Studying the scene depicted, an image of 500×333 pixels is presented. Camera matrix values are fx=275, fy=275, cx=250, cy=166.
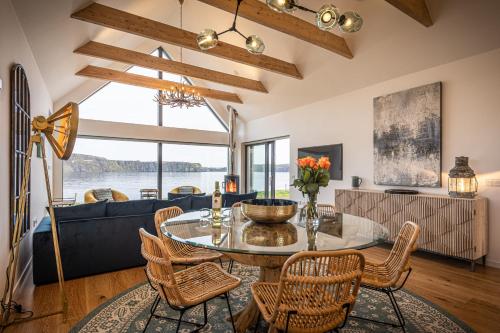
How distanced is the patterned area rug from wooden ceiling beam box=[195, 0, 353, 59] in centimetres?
306

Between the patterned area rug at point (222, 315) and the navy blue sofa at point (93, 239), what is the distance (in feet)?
2.26

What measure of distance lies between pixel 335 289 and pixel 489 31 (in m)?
3.65

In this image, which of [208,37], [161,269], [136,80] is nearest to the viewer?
[161,269]

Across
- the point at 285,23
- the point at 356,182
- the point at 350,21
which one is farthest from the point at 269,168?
the point at 350,21

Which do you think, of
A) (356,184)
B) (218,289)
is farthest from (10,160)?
(356,184)

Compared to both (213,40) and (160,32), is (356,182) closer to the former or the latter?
(213,40)

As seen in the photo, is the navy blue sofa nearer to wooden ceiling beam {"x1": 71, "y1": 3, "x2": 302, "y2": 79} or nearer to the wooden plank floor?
the wooden plank floor

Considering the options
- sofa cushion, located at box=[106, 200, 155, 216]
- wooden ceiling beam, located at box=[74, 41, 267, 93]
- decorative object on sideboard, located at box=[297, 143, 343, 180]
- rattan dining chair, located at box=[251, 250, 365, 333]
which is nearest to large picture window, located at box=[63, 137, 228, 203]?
wooden ceiling beam, located at box=[74, 41, 267, 93]

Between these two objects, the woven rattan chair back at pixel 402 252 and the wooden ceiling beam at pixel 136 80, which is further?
the wooden ceiling beam at pixel 136 80

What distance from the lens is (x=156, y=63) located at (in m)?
4.94

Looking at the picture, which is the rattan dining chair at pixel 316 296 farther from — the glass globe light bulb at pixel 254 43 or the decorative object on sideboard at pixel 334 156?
the decorative object on sideboard at pixel 334 156

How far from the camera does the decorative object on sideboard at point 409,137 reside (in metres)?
3.85

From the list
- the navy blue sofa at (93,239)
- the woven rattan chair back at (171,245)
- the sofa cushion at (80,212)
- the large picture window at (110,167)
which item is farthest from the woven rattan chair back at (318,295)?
the large picture window at (110,167)

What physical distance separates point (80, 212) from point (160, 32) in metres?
2.59
